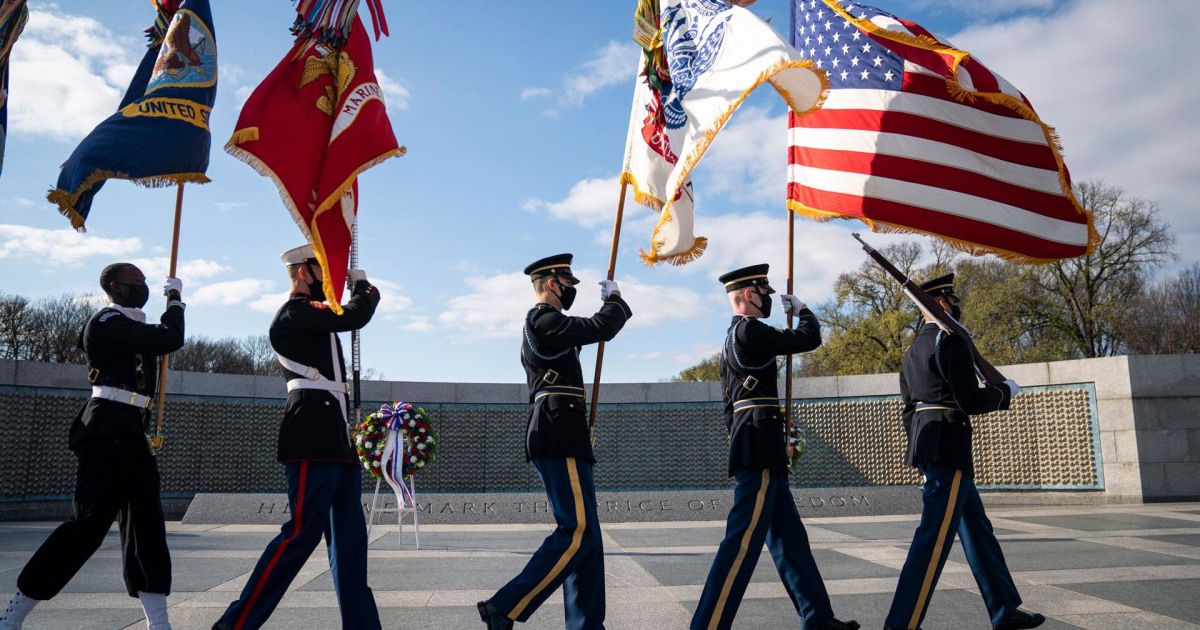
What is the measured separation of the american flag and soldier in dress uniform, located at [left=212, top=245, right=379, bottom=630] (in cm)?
303

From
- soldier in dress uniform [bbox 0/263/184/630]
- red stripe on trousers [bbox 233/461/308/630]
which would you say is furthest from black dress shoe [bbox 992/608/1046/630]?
soldier in dress uniform [bbox 0/263/184/630]

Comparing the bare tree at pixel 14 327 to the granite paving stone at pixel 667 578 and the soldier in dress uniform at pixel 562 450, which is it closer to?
the granite paving stone at pixel 667 578

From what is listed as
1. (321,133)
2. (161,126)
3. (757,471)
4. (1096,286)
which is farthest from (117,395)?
(1096,286)

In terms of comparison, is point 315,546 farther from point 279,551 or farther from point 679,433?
point 679,433

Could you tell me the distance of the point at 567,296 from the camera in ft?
13.5

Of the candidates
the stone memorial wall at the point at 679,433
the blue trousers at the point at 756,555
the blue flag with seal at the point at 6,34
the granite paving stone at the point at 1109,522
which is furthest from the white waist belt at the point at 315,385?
the stone memorial wall at the point at 679,433

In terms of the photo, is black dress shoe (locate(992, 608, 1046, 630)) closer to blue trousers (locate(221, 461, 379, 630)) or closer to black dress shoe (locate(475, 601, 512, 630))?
black dress shoe (locate(475, 601, 512, 630))

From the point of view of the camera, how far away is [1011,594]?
3.88 m

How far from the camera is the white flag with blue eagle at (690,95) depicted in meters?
4.43

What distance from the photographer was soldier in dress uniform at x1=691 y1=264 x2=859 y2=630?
11.9 feet

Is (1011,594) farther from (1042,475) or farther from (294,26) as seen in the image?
(1042,475)

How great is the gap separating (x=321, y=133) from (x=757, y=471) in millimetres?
3086

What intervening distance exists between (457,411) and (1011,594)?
1101 cm

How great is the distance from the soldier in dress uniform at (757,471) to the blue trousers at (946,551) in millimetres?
300
